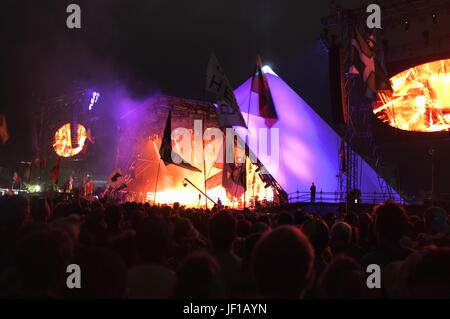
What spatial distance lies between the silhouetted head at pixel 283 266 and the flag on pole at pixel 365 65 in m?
12.9

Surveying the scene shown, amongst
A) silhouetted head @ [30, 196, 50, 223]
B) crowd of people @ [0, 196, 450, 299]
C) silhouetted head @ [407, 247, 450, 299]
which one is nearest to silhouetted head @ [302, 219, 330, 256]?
crowd of people @ [0, 196, 450, 299]

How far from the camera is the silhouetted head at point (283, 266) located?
2266mm

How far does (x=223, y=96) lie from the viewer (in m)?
11.5

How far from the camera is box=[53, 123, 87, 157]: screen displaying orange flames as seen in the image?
31.5 metres

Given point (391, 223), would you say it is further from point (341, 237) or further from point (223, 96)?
point (223, 96)

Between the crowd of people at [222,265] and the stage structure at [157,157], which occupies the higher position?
the stage structure at [157,157]

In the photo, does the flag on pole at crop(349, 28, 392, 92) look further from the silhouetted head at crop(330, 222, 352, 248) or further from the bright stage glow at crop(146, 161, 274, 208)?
the bright stage glow at crop(146, 161, 274, 208)

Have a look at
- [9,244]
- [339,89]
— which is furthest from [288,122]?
[9,244]

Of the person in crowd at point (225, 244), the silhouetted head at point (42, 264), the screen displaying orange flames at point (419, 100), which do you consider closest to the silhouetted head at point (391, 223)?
the person in crowd at point (225, 244)

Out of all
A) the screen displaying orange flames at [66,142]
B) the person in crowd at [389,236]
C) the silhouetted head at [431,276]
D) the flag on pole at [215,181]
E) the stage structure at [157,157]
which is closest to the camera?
the silhouetted head at [431,276]

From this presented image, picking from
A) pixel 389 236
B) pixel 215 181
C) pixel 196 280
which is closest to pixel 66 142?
pixel 215 181

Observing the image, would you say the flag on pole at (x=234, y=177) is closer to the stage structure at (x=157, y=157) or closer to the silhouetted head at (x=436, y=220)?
the silhouetted head at (x=436, y=220)

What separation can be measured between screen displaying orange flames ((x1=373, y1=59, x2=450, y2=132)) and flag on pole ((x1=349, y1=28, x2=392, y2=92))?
301 inches
